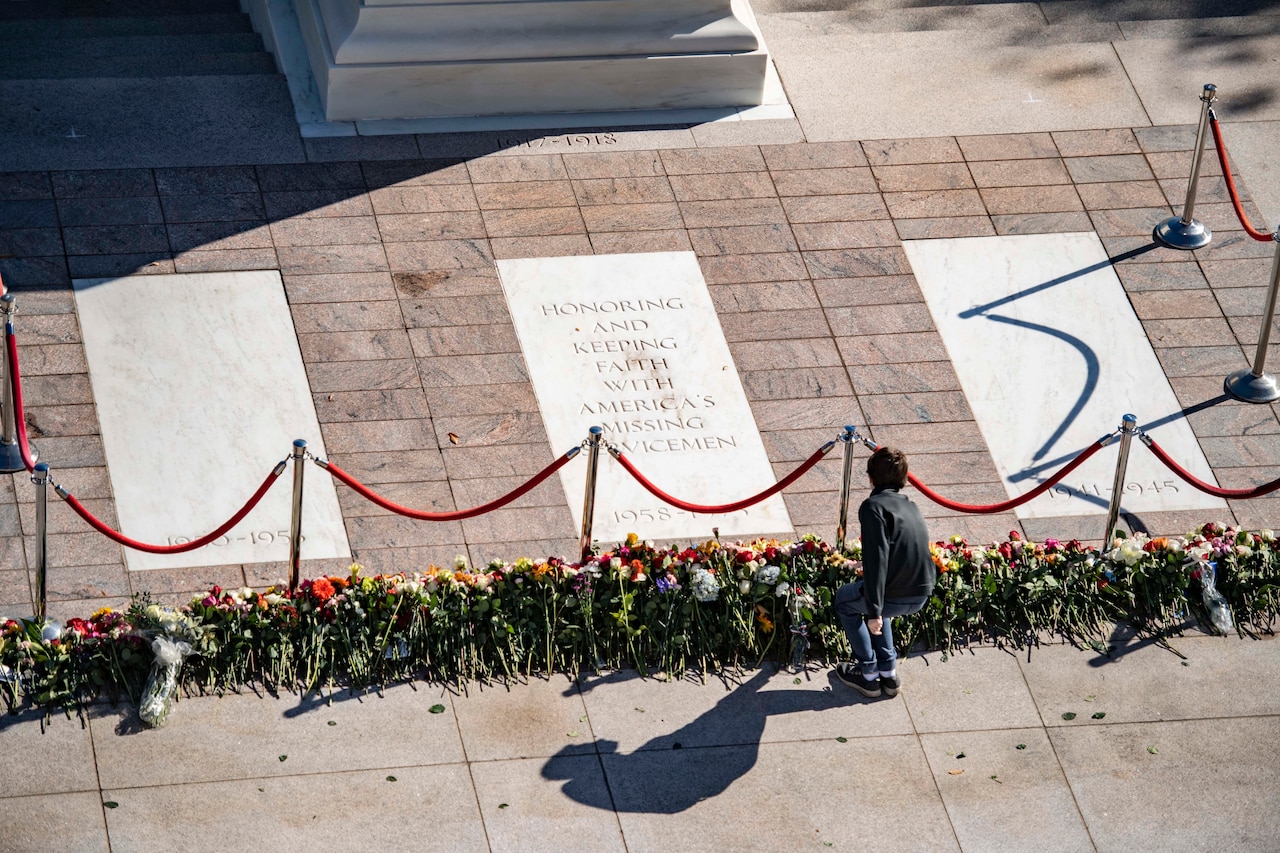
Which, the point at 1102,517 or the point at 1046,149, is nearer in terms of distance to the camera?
the point at 1102,517

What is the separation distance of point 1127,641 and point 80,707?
512cm

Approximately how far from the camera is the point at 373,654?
8.39 metres

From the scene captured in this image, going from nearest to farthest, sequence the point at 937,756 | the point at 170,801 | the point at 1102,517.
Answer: the point at 170,801 < the point at 937,756 < the point at 1102,517

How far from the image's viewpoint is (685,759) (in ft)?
26.5

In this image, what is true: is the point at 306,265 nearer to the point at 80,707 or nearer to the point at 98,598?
the point at 98,598

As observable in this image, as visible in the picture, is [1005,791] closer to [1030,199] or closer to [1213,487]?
[1213,487]

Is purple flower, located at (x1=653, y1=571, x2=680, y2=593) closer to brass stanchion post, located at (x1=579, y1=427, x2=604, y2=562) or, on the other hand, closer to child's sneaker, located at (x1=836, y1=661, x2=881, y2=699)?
brass stanchion post, located at (x1=579, y1=427, x2=604, y2=562)

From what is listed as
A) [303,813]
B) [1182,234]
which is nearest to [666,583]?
[303,813]

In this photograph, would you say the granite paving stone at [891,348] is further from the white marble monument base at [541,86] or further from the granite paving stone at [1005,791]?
the granite paving stone at [1005,791]

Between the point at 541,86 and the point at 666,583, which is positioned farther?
the point at 541,86

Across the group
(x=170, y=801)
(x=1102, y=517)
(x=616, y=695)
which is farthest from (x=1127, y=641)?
(x=170, y=801)

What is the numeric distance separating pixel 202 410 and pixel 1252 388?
20.5 ft

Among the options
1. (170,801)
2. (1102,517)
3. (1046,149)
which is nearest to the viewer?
(170,801)

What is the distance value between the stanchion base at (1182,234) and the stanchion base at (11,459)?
7321 millimetres
